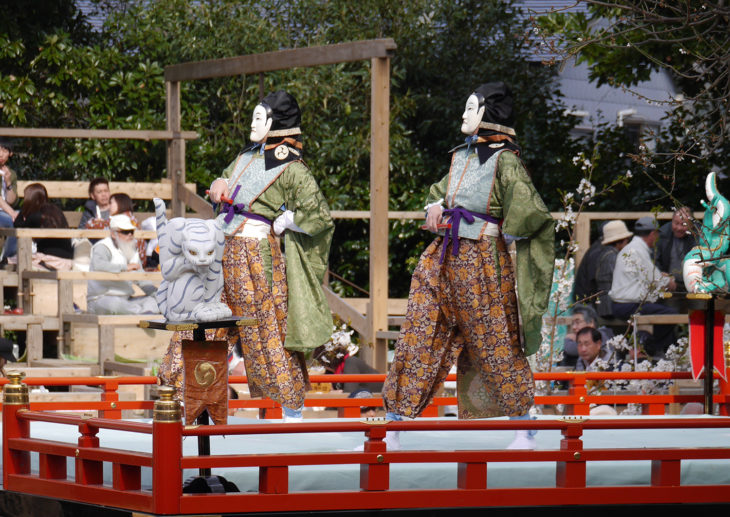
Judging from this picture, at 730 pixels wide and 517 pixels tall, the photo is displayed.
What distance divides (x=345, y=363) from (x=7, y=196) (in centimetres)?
329

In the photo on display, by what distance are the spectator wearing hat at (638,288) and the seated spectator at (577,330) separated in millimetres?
293

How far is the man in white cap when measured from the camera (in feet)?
25.9

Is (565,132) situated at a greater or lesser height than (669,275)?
greater

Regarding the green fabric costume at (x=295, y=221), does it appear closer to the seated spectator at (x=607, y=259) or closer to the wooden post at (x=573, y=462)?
the wooden post at (x=573, y=462)

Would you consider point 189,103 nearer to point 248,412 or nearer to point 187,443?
point 248,412

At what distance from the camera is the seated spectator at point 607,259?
330 inches

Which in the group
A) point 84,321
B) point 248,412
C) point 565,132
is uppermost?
point 565,132

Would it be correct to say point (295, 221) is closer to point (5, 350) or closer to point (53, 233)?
point (5, 350)

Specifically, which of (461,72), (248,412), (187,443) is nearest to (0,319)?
(248,412)

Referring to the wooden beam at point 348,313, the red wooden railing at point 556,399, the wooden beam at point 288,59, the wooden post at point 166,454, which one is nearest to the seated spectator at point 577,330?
the wooden beam at point 348,313

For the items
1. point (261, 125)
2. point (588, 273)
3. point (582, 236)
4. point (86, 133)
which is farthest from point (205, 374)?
point (86, 133)

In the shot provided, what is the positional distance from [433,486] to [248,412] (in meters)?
3.01

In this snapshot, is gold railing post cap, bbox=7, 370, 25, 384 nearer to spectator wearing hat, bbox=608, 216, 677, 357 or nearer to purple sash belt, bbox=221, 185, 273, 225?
purple sash belt, bbox=221, 185, 273, 225

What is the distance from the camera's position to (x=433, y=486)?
14.5 ft
